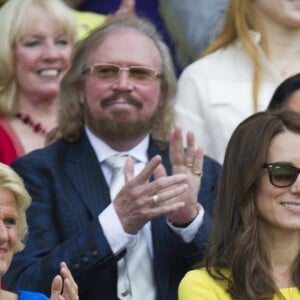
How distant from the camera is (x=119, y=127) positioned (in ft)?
23.6

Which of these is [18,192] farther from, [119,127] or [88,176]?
[119,127]

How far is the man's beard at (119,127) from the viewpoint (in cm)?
718

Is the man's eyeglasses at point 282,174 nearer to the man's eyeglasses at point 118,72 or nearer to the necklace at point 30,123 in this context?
the man's eyeglasses at point 118,72

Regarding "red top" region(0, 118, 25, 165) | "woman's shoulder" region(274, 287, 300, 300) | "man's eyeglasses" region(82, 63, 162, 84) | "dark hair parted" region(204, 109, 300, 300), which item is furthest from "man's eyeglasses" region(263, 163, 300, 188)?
"red top" region(0, 118, 25, 165)

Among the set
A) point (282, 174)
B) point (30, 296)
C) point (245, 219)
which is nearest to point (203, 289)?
point (245, 219)

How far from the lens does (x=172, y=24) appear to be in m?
8.62

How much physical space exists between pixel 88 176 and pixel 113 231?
44 cm

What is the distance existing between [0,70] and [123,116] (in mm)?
1196

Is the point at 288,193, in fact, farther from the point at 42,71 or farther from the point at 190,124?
the point at 42,71

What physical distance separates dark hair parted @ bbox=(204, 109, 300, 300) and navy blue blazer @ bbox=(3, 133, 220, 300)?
678mm

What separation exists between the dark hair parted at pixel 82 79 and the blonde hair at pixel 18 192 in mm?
1164

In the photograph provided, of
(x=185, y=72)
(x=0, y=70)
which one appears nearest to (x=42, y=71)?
(x=0, y=70)

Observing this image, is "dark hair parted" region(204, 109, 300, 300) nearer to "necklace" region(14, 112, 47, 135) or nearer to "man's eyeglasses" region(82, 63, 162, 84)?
"man's eyeglasses" region(82, 63, 162, 84)

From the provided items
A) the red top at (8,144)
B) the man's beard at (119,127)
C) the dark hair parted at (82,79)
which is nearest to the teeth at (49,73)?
the red top at (8,144)
